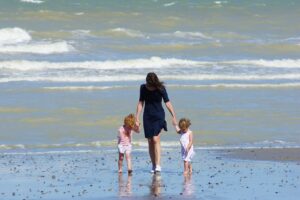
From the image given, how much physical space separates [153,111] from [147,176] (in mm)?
881

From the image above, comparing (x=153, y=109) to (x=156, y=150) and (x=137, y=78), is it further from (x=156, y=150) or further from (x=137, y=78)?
(x=137, y=78)

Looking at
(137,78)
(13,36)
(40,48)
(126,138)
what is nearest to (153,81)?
(126,138)

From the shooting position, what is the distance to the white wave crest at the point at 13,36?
35247 mm

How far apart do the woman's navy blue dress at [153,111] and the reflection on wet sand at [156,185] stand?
0.68 meters

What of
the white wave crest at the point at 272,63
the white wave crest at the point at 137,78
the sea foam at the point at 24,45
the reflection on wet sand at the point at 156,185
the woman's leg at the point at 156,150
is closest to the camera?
the reflection on wet sand at the point at 156,185

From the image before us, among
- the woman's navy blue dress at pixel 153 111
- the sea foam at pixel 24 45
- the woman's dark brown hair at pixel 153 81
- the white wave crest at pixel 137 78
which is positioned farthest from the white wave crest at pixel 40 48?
the woman's dark brown hair at pixel 153 81

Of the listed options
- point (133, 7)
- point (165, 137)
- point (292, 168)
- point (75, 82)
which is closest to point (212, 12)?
point (133, 7)

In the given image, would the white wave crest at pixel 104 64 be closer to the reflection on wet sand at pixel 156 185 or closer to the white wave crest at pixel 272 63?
the white wave crest at pixel 272 63

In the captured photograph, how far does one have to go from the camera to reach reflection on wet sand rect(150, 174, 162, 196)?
10.4 m

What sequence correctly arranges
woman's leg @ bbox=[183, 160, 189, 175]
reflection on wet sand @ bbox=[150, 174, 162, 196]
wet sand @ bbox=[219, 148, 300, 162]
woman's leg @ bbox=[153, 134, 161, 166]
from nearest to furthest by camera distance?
reflection on wet sand @ bbox=[150, 174, 162, 196]
woman's leg @ bbox=[183, 160, 189, 175]
woman's leg @ bbox=[153, 134, 161, 166]
wet sand @ bbox=[219, 148, 300, 162]

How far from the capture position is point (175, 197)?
10.0 metres

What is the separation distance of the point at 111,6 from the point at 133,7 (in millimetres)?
1098

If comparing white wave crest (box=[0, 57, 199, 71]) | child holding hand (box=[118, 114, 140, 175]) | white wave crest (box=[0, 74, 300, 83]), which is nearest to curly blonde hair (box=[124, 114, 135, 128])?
child holding hand (box=[118, 114, 140, 175])

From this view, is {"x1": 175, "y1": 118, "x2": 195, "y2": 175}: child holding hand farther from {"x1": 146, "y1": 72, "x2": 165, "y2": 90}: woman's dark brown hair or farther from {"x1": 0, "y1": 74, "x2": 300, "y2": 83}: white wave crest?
{"x1": 0, "y1": 74, "x2": 300, "y2": 83}: white wave crest
